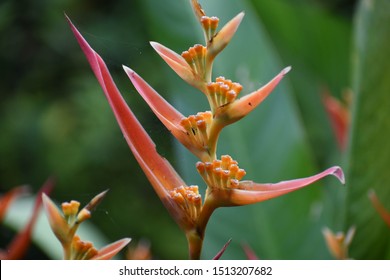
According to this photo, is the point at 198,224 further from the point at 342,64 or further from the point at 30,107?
the point at 30,107

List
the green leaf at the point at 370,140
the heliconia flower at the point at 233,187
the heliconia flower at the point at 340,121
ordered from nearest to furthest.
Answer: the heliconia flower at the point at 233,187 → the green leaf at the point at 370,140 → the heliconia flower at the point at 340,121

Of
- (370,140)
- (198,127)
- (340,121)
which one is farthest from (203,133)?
(340,121)

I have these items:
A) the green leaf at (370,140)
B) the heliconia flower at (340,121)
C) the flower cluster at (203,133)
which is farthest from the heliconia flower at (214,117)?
the heliconia flower at (340,121)

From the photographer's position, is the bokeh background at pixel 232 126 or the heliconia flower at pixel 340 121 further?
the heliconia flower at pixel 340 121

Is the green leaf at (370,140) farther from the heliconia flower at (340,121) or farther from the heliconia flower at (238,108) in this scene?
the heliconia flower at (238,108)

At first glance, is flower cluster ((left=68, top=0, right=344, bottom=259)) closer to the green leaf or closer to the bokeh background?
the bokeh background

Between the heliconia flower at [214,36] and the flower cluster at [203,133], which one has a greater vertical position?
the heliconia flower at [214,36]

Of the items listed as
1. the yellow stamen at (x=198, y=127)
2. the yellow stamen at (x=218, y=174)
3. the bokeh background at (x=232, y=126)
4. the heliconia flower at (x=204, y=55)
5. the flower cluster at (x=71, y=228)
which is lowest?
the bokeh background at (x=232, y=126)
